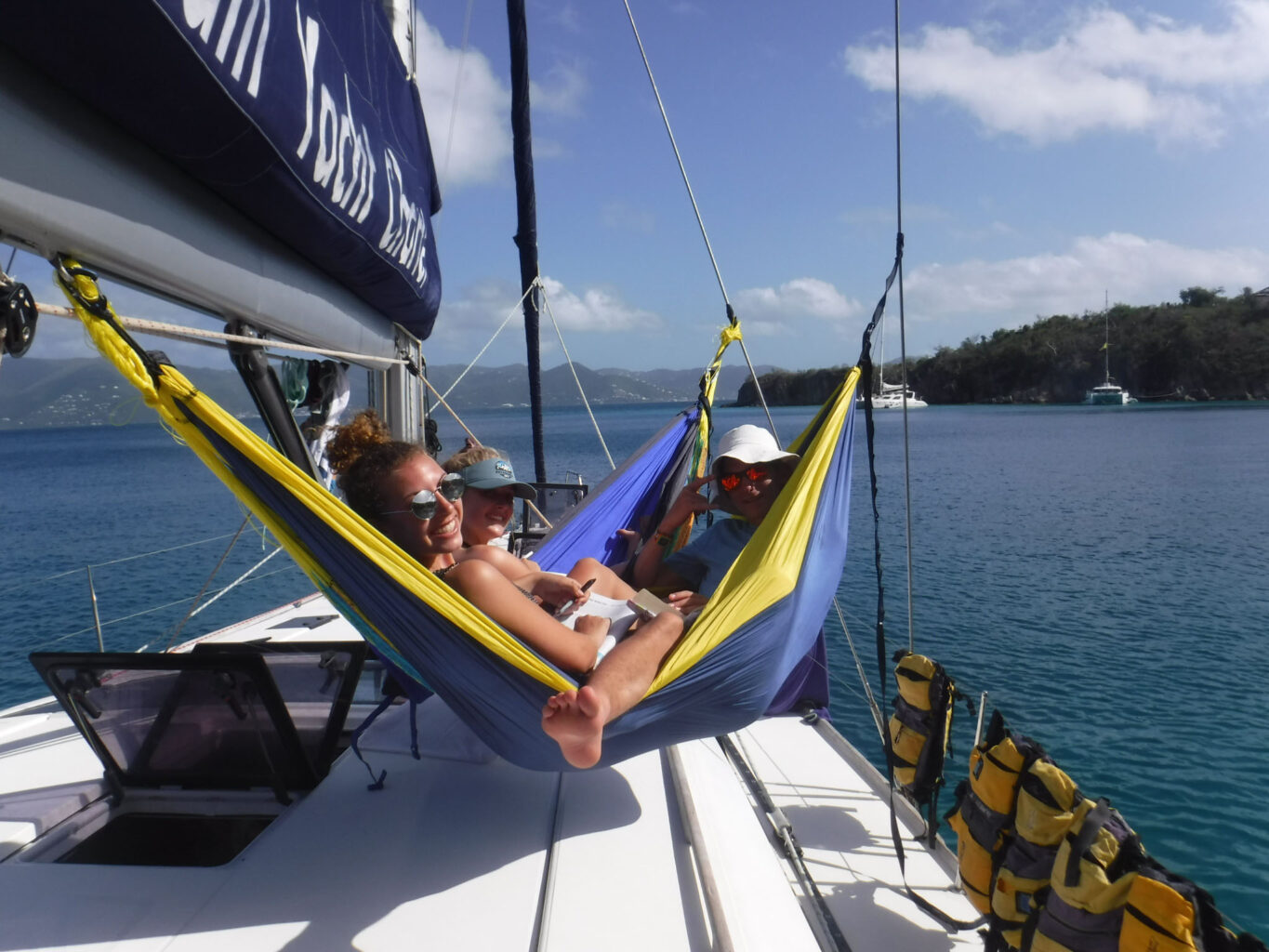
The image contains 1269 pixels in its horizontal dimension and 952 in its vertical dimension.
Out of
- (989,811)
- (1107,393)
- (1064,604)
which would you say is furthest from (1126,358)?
(989,811)

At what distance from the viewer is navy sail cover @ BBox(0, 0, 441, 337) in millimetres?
977

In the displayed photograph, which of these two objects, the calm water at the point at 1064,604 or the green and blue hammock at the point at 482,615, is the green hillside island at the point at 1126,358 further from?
the green and blue hammock at the point at 482,615

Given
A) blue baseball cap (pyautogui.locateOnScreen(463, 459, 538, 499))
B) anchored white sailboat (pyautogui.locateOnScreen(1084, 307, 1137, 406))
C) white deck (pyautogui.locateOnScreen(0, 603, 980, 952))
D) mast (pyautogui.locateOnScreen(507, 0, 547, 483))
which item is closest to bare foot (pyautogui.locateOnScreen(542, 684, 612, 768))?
white deck (pyautogui.locateOnScreen(0, 603, 980, 952))

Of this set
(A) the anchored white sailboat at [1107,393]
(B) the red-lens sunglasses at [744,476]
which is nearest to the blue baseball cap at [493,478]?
(B) the red-lens sunglasses at [744,476]

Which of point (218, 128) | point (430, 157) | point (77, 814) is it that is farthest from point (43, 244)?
point (430, 157)

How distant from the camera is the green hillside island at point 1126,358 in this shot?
163 feet

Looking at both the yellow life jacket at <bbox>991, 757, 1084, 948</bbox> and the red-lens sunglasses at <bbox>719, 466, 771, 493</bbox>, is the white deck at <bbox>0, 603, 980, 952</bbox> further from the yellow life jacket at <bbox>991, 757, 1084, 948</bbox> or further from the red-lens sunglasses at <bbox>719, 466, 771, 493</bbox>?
the red-lens sunglasses at <bbox>719, 466, 771, 493</bbox>

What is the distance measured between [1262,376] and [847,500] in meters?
59.5

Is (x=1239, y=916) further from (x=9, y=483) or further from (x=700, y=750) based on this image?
(x=9, y=483)

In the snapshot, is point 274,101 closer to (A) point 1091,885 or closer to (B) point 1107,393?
(A) point 1091,885

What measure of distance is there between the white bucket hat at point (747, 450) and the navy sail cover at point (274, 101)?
112 centimetres

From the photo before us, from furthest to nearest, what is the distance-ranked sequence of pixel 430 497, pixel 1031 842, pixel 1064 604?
1. pixel 1064 604
2. pixel 1031 842
3. pixel 430 497

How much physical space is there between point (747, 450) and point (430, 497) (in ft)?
3.84

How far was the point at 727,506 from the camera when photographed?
2.71 m
